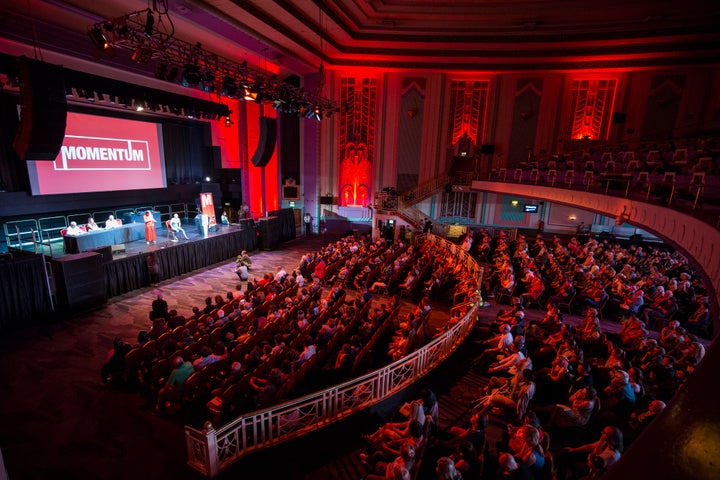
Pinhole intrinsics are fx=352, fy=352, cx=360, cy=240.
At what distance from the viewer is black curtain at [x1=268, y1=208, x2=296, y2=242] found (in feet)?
56.9

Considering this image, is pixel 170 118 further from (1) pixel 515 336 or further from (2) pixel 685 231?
(2) pixel 685 231

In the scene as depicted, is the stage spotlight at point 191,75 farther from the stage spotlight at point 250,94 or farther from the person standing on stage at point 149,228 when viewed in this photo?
the person standing on stage at point 149,228

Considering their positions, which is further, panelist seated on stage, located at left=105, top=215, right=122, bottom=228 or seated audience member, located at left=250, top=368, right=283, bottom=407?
panelist seated on stage, located at left=105, top=215, right=122, bottom=228

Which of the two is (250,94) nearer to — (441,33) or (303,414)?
(303,414)

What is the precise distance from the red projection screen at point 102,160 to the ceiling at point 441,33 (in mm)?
2820

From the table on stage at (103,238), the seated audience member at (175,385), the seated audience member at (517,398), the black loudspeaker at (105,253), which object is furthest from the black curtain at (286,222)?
the seated audience member at (517,398)

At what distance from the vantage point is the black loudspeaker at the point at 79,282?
8656 mm

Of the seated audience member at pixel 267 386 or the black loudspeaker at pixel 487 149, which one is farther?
the black loudspeaker at pixel 487 149

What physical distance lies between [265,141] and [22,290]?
9.83 meters

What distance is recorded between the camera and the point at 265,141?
610 inches

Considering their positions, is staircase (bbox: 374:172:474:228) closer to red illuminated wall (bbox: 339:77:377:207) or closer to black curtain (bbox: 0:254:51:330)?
red illuminated wall (bbox: 339:77:377:207)

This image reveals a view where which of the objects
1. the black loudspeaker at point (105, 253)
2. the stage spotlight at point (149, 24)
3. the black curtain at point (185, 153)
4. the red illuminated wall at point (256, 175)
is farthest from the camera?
the red illuminated wall at point (256, 175)

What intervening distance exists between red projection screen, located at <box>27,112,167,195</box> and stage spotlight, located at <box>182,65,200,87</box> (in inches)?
246

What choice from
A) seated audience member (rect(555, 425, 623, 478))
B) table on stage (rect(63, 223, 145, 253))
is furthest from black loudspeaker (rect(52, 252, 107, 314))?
seated audience member (rect(555, 425, 623, 478))
